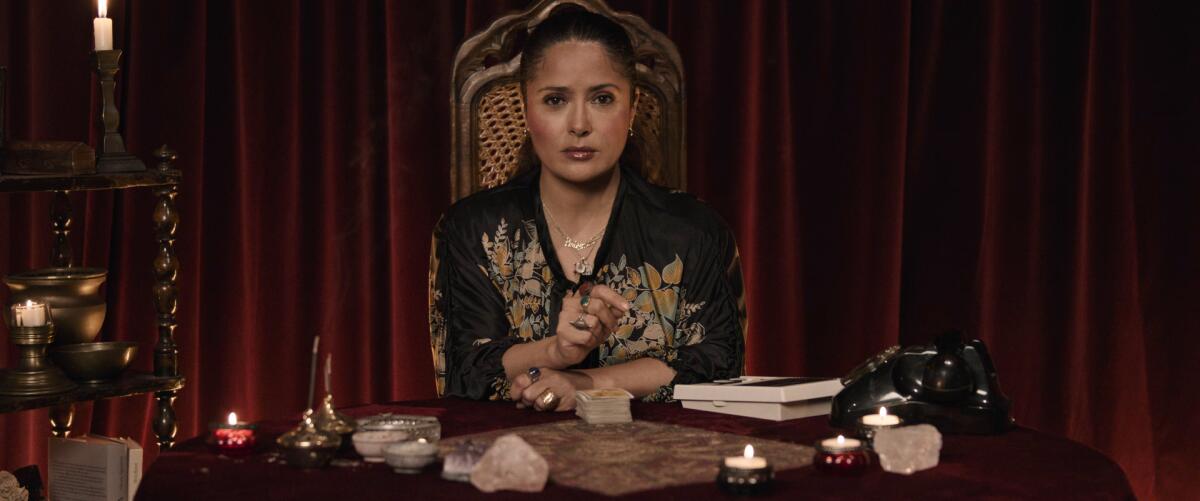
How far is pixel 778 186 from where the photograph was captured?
3445 mm

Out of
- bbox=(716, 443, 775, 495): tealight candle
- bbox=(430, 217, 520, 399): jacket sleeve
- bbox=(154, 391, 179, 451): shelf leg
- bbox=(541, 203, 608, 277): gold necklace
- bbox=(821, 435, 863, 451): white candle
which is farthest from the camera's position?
bbox=(154, 391, 179, 451): shelf leg

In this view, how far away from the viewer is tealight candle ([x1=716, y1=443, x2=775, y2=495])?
1.48m

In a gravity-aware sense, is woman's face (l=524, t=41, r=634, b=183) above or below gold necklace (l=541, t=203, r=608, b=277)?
above

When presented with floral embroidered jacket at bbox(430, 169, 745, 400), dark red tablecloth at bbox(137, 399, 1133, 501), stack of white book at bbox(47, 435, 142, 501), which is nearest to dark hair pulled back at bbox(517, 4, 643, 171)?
floral embroidered jacket at bbox(430, 169, 745, 400)

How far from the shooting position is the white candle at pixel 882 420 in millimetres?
1763

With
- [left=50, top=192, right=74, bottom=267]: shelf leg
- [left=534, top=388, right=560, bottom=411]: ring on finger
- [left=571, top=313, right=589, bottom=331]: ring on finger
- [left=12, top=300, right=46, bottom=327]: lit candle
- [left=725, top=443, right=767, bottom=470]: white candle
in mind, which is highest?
[left=50, top=192, right=74, bottom=267]: shelf leg

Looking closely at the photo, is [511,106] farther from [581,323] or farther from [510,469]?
[510,469]

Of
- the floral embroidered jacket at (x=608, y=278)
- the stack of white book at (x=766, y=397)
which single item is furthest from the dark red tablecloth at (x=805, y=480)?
the floral embroidered jacket at (x=608, y=278)

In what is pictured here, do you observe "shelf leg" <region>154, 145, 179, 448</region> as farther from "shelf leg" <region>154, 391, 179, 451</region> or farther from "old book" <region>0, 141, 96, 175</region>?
"old book" <region>0, 141, 96, 175</region>

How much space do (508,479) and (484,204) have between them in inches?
47.0

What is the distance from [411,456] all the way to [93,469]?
121cm

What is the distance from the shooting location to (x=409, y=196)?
3.47 meters

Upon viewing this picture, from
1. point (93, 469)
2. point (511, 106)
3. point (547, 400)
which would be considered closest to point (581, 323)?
point (547, 400)

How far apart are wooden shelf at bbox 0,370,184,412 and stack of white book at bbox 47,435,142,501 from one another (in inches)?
3.5
